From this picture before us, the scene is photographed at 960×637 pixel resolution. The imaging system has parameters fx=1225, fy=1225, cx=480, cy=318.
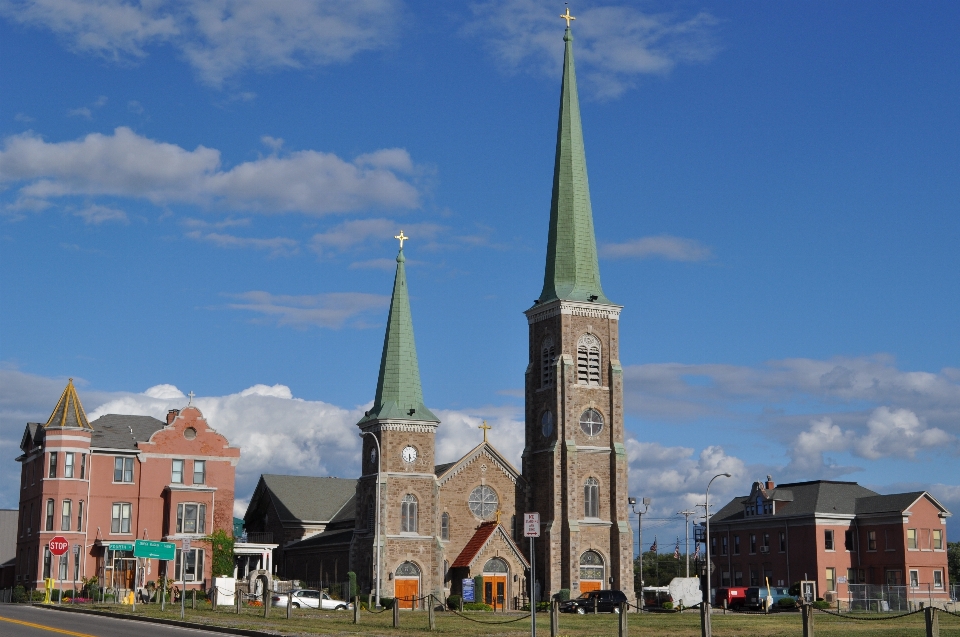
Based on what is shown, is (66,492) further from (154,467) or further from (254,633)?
(254,633)

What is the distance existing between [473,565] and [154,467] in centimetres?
2128

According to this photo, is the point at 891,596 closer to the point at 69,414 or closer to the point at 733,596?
the point at 733,596

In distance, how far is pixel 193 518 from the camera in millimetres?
77750

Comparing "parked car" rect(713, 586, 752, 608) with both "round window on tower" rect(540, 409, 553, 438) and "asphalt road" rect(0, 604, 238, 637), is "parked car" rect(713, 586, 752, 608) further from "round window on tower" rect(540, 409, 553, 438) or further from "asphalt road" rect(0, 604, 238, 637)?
"asphalt road" rect(0, 604, 238, 637)

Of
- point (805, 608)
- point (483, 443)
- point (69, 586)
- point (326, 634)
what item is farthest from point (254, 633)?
point (483, 443)

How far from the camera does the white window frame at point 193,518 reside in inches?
3036

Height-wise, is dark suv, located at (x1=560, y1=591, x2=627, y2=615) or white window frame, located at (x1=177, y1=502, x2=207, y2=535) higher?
white window frame, located at (x1=177, y1=502, x2=207, y2=535)

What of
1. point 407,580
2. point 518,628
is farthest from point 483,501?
point 518,628

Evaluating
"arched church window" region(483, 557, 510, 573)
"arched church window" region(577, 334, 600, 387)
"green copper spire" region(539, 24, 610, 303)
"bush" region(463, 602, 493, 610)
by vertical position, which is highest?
"green copper spire" region(539, 24, 610, 303)

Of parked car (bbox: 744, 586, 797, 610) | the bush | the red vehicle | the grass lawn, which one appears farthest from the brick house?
the grass lawn

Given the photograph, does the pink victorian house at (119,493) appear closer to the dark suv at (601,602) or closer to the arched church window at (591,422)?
the arched church window at (591,422)

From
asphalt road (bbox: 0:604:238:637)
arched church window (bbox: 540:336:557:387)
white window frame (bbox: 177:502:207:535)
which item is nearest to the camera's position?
asphalt road (bbox: 0:604:238:637)

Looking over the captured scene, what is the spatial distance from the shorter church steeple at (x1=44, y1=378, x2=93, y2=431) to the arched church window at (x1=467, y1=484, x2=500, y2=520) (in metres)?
25.5

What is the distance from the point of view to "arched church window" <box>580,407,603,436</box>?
271 feet
